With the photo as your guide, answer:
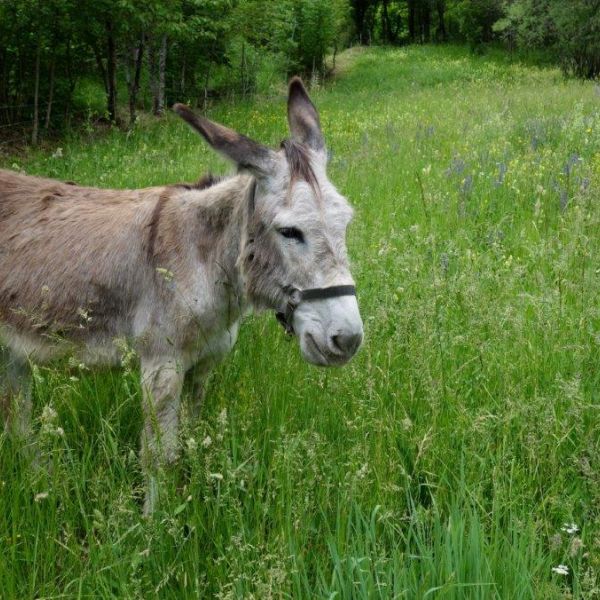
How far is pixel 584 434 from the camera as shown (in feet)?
8.74

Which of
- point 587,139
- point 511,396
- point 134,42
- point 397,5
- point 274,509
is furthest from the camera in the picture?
point 397,5

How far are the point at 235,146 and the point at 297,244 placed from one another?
50 cm

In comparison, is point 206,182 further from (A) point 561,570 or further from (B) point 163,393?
(A) point 561,570

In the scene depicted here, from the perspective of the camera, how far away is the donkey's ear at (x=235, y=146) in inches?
99.0

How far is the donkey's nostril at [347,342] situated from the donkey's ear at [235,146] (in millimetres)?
808

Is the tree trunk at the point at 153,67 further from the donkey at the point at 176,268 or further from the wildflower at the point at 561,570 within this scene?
the wildflower at the point at 561,570

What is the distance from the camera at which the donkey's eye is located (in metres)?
2.44

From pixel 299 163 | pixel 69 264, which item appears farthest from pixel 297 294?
pixel 69 264

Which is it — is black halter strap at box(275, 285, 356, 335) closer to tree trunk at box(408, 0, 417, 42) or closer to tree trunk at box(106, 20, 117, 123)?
tree trunk at box(106, 20, 117, 123)

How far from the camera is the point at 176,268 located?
2.96 meters

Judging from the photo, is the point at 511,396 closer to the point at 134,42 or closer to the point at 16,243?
the point at 16,243

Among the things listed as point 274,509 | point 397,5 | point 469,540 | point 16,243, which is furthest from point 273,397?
point 397,5

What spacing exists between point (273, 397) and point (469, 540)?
48.0 inches

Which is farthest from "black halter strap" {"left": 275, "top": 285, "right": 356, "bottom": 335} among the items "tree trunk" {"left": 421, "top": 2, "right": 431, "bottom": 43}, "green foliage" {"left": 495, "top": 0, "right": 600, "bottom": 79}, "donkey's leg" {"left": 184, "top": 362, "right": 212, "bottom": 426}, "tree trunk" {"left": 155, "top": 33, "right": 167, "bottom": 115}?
"tree trunk" {"left": 421, "top": 2, "right": 431, "bottom": 43}
